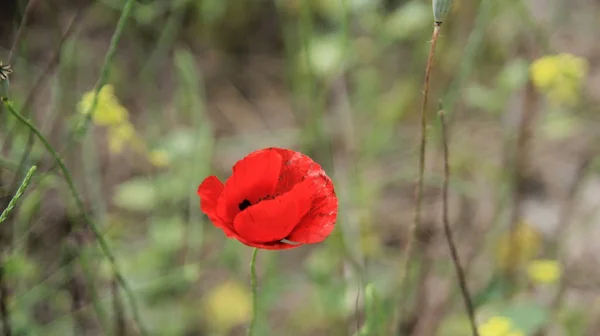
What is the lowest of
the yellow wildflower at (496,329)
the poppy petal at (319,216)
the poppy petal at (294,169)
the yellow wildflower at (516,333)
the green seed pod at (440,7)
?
the yellow wildflower at (516,333)

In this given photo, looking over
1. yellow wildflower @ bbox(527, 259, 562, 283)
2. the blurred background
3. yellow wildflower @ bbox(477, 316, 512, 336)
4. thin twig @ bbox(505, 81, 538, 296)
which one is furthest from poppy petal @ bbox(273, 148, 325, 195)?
thin twig @ bbox(505, 81, 538, 296)

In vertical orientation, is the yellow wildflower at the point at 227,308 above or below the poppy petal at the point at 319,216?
below

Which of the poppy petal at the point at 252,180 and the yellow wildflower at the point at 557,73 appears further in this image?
the yellow wildflower at the point at 557,73

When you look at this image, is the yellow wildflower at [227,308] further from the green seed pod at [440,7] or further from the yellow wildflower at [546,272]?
the green seed pod at [440,7]

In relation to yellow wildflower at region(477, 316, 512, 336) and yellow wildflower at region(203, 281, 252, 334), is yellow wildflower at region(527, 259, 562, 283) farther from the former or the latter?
yellow wildflower at region(203, 281, 252, 334)

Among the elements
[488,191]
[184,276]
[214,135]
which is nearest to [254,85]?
[214,135]

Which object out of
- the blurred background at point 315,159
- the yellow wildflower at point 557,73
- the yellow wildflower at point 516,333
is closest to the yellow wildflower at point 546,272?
the blurred background at point 315,159

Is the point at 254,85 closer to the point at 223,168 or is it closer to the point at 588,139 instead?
the point at 223,168

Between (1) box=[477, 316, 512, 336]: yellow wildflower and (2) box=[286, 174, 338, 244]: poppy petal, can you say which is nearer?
(2) box=[286, 174, 338, 244]: poppy petal

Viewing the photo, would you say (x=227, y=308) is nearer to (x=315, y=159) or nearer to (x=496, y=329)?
(x=315, y=159)
